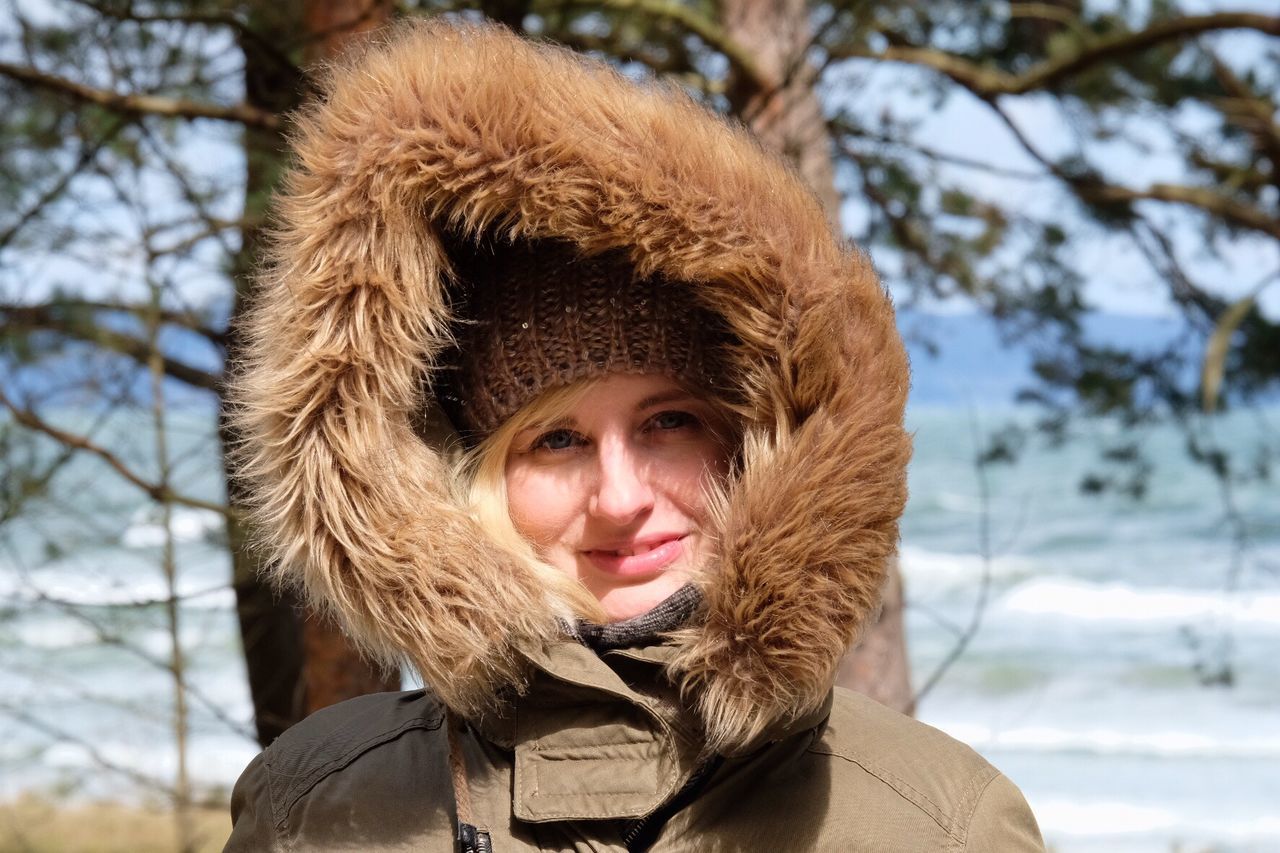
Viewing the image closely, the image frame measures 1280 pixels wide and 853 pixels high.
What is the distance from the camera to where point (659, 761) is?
140 centimetres

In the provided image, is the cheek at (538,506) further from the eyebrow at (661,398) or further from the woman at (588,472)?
the eyebrow at (661,398)

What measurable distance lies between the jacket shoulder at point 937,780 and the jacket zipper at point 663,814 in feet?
0.47

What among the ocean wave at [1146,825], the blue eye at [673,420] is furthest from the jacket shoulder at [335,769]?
the ocean wave at [1146,825]

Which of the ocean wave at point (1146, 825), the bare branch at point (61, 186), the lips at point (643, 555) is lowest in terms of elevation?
the ocean wave at point (1146, 825)

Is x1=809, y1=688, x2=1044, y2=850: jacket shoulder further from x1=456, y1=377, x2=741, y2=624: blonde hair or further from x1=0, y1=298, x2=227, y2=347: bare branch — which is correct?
x1=0, y1=298, x2=227, y2=347: bare branch

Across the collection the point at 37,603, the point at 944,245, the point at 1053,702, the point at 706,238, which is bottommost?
the point at 1053,702

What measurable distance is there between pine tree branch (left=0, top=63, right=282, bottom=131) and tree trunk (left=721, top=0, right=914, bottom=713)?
1.30 metres

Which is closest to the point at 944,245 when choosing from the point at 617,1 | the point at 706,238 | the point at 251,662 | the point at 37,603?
the point at 617,1

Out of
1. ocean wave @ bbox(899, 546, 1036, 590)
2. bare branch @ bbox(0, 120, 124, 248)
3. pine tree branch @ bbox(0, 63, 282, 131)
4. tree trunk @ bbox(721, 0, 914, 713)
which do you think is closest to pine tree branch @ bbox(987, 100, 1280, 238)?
tree trunk @ bbox(721, 0, 914, 713)

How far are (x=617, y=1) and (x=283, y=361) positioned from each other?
7.22 feet

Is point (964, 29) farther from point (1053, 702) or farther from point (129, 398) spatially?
point (1053, 702)

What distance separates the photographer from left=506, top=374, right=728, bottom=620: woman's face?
153cm

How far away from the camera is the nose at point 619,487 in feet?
4.91

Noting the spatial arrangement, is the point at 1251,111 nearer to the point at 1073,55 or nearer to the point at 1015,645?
the point at 1073,55
